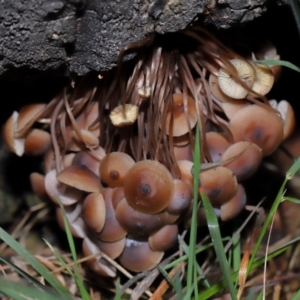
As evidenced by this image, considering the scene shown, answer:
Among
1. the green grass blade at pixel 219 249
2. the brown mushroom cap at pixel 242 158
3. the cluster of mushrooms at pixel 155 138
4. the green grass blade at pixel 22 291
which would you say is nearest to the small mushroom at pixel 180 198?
the cluster of mushrooms at pixel 155 138

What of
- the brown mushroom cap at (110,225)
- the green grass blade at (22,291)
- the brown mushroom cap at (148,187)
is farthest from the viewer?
the brown mushroom cap at (110,225)

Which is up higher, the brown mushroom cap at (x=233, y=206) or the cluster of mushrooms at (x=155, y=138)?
the cluster of mushrooms at (x=155, y=138)

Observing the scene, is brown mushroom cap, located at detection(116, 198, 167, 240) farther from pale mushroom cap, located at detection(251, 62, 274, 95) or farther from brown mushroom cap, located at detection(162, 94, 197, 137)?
pale mushroom cap, located at detection(251, 62, 274, 95)

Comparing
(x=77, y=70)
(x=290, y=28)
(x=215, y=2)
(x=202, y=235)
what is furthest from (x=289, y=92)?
(x=77, y=70)

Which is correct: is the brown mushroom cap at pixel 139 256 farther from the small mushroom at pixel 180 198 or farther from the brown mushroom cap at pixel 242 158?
the brown mushroom cap at pixel 242 158

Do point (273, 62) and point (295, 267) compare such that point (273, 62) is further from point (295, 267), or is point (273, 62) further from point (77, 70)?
point (295, 267)

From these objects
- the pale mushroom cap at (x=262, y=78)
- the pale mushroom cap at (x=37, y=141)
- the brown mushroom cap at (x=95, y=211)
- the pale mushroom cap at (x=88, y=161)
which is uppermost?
the pale mushroom cap at (x=262, y=78)

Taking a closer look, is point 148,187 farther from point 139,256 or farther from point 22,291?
point 22,291

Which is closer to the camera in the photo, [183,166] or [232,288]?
[232,288]
